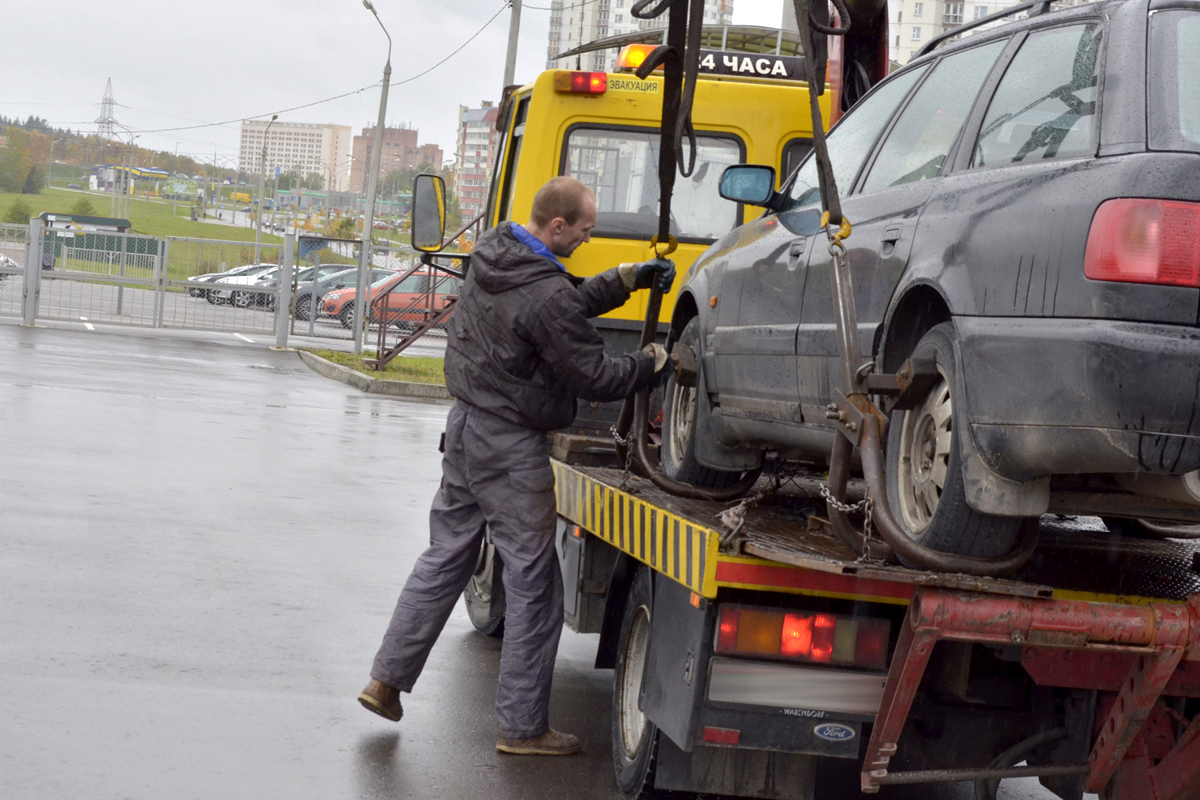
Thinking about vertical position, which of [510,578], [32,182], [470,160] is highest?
[470,160]

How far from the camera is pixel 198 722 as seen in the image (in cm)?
521

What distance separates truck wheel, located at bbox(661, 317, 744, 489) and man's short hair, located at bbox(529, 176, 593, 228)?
0.77 meters

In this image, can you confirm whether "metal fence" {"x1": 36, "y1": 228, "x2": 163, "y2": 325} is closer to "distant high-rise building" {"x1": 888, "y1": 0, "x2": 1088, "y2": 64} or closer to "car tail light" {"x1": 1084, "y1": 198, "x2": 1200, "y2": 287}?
"car tail light" {"x1": 1084, "y1": 198, "x2": 1200, "y2": 287}

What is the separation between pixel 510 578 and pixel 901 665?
1.95m

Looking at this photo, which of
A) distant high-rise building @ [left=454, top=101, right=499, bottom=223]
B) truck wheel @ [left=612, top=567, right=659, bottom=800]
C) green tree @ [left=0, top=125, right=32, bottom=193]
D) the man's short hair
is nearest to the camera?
truck wheel @ [left=612, top=567, right=659, bottom=800]

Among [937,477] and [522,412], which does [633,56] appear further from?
[937,477]

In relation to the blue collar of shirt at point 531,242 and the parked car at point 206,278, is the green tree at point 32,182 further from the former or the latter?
the blue collar of shirt at point 531,242

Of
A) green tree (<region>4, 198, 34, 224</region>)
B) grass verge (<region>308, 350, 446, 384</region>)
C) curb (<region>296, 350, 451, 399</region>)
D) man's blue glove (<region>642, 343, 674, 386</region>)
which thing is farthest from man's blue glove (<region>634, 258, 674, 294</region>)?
green tree (<region>4, 198, 34, 224</region>)

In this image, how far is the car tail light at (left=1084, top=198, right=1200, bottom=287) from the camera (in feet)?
10.9

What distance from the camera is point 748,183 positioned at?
5445mm

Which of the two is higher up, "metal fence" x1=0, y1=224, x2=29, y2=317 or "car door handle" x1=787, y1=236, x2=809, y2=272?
"car door handle" x1=787, y1=236, x2=809, y2=272

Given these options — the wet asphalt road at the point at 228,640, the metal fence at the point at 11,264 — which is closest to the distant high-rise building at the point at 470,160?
the metal fence at the point at 11,264

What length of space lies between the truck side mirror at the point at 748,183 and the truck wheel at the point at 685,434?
2.43 feet

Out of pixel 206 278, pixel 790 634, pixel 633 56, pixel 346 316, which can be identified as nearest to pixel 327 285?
pixel 346 316
